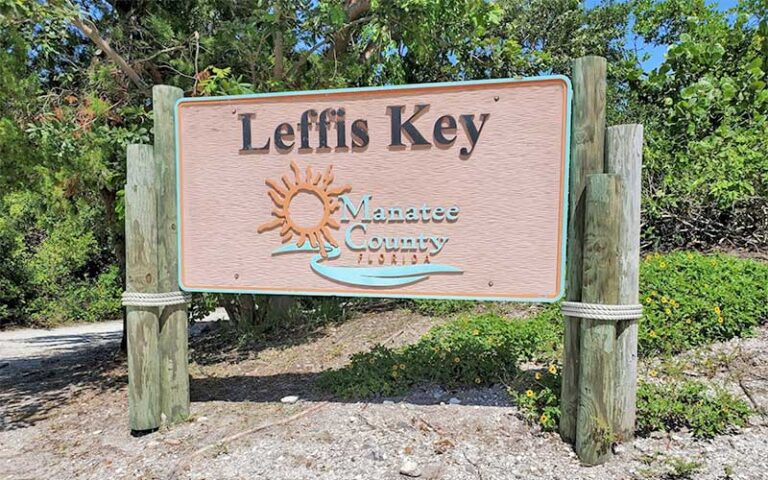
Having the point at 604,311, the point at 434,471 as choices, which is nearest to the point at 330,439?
the point at 434,471

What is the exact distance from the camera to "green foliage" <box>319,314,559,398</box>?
383 cm

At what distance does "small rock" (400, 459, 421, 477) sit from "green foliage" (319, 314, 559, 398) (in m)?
0.88

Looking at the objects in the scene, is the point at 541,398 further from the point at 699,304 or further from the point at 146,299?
the point at 146,299

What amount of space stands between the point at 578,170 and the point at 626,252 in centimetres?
52

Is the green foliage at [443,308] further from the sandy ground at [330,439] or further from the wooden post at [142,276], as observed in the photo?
the wooden post at [142,276]

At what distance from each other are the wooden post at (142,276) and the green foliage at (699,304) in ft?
11.5

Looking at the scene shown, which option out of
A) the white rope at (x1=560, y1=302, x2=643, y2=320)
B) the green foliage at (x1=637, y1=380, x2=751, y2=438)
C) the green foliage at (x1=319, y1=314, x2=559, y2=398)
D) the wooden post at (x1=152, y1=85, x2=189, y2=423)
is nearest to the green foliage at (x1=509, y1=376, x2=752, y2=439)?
the green foliage at (x1=637, y1=380, x2=751, y2=438)

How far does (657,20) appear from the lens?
29.3 ft

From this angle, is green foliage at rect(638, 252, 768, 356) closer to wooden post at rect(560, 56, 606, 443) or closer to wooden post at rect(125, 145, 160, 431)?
wooden post at rect(560, 56, 606, 443)

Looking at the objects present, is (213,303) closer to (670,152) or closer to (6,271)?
(670,152)

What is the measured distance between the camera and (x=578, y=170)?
3039 mm

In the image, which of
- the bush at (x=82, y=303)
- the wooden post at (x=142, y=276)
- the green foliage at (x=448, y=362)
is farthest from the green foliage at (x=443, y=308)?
the bush at (x=82, y=303)

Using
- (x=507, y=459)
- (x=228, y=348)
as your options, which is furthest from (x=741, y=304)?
(x=228, y=348)

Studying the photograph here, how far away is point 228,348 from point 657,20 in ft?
27.6
